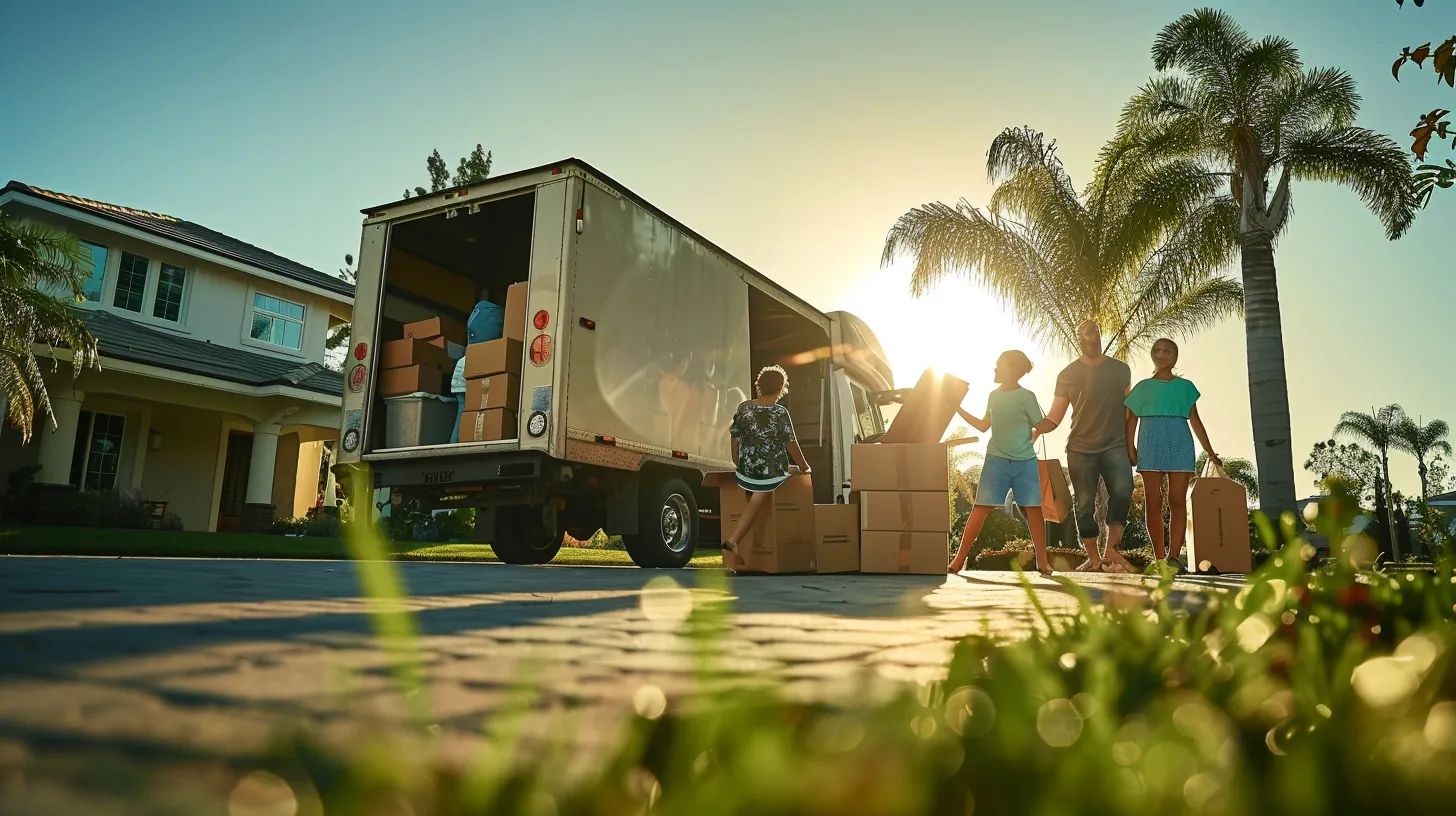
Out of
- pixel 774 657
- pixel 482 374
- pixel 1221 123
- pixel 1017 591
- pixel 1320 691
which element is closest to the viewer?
pixel 1320 691

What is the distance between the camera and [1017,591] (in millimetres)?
5273

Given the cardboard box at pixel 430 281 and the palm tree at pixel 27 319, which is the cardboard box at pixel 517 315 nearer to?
the cardboard box at pixel 430 281

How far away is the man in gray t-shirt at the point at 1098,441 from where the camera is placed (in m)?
7.54

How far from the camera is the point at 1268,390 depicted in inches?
490

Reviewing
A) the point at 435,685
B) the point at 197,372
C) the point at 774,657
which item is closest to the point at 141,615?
the point at 435,685

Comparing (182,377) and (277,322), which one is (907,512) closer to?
(182,377)

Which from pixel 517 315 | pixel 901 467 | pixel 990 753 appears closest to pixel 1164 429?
pixel 901 467

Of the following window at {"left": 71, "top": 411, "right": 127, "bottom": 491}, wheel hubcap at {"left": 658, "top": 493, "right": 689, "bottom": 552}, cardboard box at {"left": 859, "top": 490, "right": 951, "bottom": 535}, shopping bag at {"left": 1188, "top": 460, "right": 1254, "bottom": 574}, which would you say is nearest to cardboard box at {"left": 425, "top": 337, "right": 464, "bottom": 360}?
wheel hubcap at {"left": 658, "top": 493, "right": 689, "bottom": 552}

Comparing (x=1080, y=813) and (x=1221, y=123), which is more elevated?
(x=1221, y=123)

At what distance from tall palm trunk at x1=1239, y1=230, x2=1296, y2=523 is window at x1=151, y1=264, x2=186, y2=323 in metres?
20.0

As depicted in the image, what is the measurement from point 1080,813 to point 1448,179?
3.77 metres

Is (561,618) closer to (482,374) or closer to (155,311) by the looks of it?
(482,374)

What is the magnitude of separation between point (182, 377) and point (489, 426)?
A: 1174cm

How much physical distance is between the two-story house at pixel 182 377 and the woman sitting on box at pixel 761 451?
42.4ft
